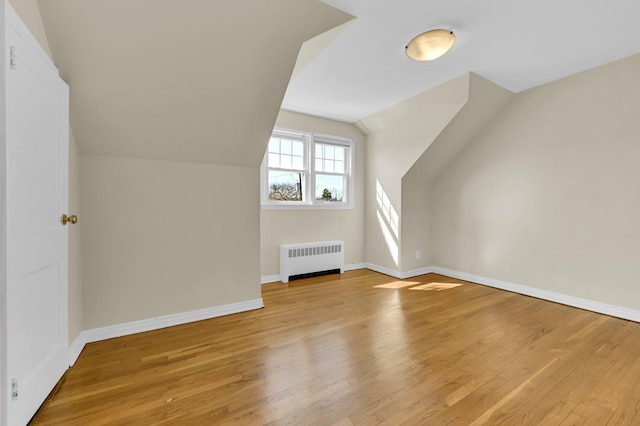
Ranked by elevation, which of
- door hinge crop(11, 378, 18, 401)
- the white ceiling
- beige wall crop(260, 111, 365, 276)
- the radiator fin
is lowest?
door hinge crop(11, 378, 18, 401)

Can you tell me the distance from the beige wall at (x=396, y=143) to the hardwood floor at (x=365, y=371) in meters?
1.76

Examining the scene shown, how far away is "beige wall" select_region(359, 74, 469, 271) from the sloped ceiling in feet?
6.28

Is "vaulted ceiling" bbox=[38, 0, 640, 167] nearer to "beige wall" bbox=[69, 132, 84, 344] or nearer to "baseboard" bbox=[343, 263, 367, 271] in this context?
"beige wall" bbox=[69, 132, 84, 344]

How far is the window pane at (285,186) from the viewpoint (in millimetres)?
4160

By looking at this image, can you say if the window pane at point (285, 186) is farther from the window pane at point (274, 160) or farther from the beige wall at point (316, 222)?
the beige wall at point (316, 222)

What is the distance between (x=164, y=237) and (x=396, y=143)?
347 cm

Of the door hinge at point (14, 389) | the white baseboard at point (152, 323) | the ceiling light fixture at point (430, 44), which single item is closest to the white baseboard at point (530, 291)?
the white baseboard at point (152, 323)

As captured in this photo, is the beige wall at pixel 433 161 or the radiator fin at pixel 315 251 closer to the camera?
the beige wall at pixel 433 161

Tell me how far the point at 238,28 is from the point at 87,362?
2.66 meters

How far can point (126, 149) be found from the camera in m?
2.40

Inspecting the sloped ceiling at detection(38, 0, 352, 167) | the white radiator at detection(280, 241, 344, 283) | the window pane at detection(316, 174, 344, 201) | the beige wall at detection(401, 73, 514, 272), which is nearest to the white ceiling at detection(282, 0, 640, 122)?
the beige wall at detection(401, 73, 514, 272)

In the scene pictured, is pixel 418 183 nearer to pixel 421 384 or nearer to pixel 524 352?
pixel 524 352

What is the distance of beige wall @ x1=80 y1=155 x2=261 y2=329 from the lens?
Answer: 2.36 meters

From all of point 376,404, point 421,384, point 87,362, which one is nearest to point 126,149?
point 87,362
